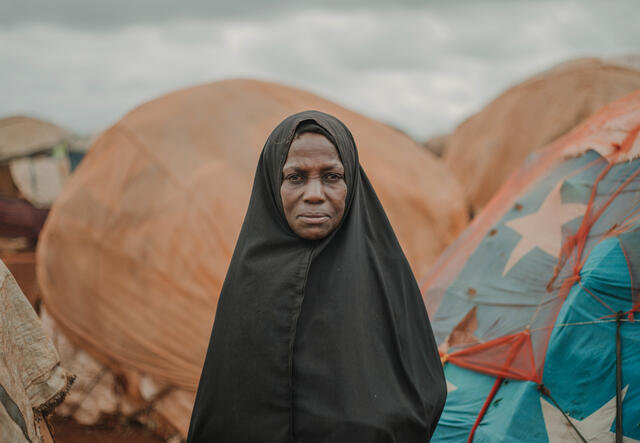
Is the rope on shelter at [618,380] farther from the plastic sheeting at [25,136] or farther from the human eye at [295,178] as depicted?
the plastic sheeting at [25,136]

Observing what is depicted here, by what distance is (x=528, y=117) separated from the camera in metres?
8.00

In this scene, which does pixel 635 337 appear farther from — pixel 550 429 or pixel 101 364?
pixel 101 364

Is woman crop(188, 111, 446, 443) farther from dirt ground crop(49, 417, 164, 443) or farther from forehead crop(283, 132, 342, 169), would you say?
→ dirt ground crop(49, 417, 164, 443)

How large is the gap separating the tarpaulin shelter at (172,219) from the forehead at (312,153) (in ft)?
5.66

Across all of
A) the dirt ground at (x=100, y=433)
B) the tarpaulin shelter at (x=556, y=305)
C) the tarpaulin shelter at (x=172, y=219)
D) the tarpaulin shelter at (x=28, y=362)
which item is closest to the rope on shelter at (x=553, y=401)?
the tarpaulin shelter at (x=556, y=305)

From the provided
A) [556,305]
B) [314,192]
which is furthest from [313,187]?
[556,305]

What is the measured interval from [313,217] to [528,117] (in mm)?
7199

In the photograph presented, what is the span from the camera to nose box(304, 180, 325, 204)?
160cm

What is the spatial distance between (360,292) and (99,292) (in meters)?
2.41

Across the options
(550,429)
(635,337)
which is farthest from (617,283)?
(550,429)

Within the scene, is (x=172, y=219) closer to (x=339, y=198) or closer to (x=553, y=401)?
(x=339, y=198)

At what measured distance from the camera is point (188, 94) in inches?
156

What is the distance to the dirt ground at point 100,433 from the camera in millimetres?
3350

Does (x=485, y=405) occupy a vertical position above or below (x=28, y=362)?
below
